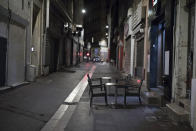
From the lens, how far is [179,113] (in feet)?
21.1

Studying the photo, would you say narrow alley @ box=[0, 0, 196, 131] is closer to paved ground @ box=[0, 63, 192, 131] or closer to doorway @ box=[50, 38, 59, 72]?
paved ground @ box=[0, 63, 192, 131]

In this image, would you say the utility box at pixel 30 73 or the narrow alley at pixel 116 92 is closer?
the narrow alley at pixel 116 92

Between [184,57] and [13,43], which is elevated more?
[13,43]

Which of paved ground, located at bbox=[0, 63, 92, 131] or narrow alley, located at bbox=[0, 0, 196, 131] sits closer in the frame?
paved ground, located at bbox=[0, 63, 92, 131]

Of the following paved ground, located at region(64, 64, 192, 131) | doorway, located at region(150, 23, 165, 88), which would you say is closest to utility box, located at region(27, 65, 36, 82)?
paved ground, located at region(64, 64, 192, 131)

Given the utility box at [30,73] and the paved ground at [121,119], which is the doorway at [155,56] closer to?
the paved ground at [121,119]

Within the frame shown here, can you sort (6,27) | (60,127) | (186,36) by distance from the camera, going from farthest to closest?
(6,27) → (186,36) → (60,127)

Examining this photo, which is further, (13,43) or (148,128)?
(13,43)

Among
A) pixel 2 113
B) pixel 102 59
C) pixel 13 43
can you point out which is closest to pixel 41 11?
pixel 13 43

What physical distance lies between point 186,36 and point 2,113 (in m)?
6.06

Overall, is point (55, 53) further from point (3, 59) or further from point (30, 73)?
point (3, 59)

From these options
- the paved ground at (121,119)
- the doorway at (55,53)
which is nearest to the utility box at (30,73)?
the paved ground at (121,119)

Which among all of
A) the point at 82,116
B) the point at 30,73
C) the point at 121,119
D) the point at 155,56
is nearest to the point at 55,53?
the point at 30,73

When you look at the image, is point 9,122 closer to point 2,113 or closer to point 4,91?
point 2,113
